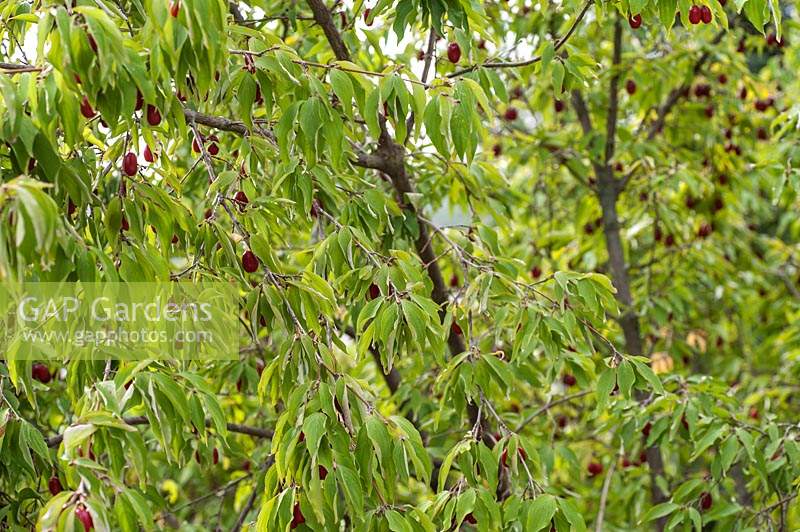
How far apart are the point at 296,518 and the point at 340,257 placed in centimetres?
57

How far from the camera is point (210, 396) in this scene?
1.64 m

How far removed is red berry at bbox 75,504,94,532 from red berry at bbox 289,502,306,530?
407mm

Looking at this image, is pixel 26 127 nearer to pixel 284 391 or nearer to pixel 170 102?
pixel 170 102

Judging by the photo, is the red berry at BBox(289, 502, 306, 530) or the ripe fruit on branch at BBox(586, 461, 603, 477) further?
the ripe fruit on branch at BBox(586, 461, 603, 477)

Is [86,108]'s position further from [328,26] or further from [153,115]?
[328,26]

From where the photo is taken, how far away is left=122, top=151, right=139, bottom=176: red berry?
1744 mm

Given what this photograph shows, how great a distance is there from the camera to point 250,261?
1.82 m

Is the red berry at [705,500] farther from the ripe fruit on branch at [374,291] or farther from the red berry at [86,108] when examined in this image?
the red berry at [86,108]

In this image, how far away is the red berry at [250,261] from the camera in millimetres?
1818

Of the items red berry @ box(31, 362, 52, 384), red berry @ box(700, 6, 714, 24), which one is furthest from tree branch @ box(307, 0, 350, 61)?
red berry @ box(31, 362, 52, 384)

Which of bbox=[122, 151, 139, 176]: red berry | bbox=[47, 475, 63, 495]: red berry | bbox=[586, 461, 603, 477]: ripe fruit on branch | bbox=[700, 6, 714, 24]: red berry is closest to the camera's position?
bbox=[122, 151, 139, 176]: red berry

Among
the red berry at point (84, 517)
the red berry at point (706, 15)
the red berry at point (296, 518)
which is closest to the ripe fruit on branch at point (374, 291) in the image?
the red berry at point (296, 518)

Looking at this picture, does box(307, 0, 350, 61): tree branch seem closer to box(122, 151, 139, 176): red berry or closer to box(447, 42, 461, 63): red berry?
box(447, 42, 461, 63): red berry

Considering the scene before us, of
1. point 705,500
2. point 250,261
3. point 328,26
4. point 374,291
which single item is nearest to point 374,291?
point 374,291
